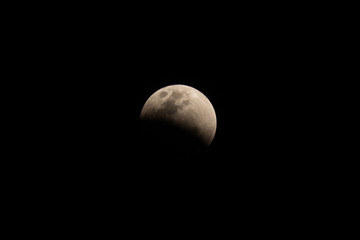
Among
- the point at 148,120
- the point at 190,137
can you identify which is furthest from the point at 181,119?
the point at 148,120

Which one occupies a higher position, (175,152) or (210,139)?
(210,139)

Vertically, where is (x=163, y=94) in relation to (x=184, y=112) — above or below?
above

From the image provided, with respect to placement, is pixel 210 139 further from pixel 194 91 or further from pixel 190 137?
pixel 194 91

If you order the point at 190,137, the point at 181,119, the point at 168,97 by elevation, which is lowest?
the point at 190,137

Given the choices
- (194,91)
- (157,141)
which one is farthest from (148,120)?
(194,91)

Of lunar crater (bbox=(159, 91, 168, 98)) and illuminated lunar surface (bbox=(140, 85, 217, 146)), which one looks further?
lunar crater (bbox=(159, 91, 168, 98))

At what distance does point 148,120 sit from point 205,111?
106 centimetres

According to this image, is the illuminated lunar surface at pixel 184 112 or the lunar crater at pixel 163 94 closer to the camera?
the illuminated lunar surface at pixel 184 112

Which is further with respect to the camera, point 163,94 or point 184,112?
point 163,94

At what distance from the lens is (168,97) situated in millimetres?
4508

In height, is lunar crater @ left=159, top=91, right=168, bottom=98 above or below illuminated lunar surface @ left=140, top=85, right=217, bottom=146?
above

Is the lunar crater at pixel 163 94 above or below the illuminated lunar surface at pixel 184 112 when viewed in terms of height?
above

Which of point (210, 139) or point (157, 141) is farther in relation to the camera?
point (210, 139)

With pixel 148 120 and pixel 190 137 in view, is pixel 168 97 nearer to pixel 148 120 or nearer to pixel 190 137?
pixel 148 120
